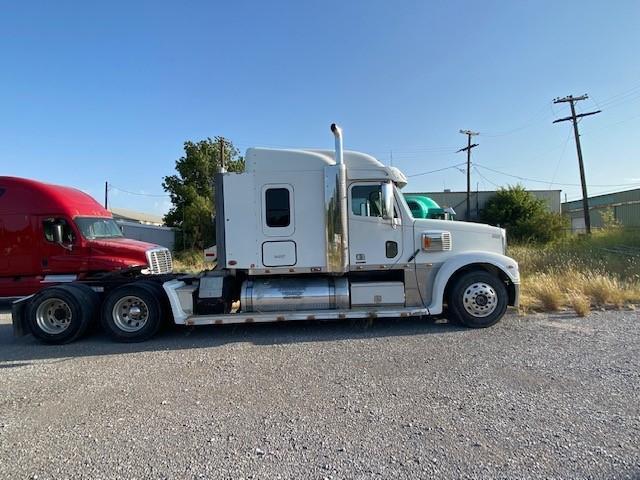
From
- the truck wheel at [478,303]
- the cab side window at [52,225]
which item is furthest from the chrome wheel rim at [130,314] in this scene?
the truck wheel at [478,303]

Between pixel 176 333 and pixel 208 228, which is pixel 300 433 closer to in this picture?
pixel 176 333

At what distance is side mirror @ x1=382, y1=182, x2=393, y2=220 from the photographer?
22.5 ft

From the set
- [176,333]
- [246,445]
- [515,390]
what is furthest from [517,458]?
[176,333]

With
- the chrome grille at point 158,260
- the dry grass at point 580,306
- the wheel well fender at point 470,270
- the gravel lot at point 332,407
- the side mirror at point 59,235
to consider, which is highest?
the side mirror at point 59,235

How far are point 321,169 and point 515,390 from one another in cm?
429

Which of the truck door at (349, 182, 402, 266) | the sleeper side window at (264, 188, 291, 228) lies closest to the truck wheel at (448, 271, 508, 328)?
the truck door at (349, 182, 402, 266)

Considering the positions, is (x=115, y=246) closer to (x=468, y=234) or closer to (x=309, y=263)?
(x=309, y=263)

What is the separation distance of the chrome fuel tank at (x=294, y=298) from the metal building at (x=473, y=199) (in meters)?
41.0

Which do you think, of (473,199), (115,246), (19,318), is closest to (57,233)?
(115,246)

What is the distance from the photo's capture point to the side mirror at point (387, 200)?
6.87 meters

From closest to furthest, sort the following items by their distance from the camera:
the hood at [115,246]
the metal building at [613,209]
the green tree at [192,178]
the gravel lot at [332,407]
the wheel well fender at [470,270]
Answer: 1. the gravel lot at [332,407]
2. the wheel well fender at [470,270]
3. the hood at [115,246]
4. the green tree at [192,178]
5. the metal building at [613,209]

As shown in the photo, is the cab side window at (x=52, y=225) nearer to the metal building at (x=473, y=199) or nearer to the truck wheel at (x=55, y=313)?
the truck wheel at (x=55, y=313)

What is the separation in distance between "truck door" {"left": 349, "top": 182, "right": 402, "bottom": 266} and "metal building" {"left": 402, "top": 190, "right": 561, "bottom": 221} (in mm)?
40513

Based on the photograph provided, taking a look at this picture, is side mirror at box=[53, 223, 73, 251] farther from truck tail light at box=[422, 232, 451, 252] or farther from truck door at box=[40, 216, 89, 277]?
truck tail light at box=[422, 232, 451, 252]
